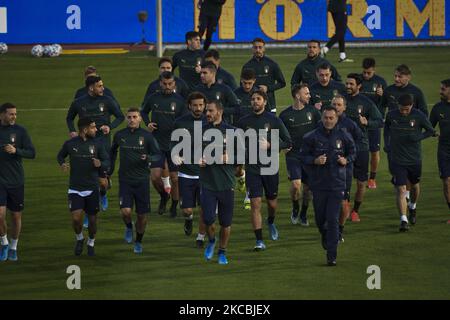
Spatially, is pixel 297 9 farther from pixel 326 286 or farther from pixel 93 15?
pixel 326 286

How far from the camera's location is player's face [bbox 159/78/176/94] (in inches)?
826

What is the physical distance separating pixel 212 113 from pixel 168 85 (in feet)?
11.9

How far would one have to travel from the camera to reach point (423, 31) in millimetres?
43062

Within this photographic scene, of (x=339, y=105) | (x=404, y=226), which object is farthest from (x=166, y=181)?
(x=339, y=105)

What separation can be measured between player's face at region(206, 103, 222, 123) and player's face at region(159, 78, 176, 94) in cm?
344

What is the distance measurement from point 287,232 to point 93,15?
24.4m

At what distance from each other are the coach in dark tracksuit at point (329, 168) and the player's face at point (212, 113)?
1298 mm

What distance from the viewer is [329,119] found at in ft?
57.3

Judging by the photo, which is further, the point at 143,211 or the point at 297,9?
the point at 297,9

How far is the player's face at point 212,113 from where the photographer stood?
691 inches

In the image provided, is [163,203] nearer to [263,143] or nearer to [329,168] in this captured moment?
[263,143]
